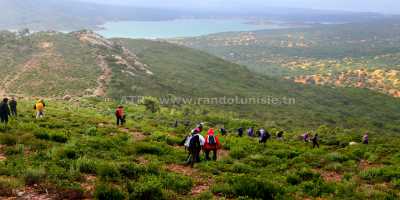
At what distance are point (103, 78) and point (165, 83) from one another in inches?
884

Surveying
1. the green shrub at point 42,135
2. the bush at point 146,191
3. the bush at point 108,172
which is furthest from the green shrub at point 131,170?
the green shrub at point 42,135

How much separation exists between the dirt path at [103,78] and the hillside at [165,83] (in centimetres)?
15

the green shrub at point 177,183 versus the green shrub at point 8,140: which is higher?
the green shrub at point 8,140

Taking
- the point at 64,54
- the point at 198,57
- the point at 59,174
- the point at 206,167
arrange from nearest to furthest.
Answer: the point at 59,174 < the point at 206,167 < the point at 64,54 < the point at 198,57

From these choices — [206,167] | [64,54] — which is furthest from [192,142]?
[64,54]

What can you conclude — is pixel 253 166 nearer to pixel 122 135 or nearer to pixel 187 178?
pixel 187 178

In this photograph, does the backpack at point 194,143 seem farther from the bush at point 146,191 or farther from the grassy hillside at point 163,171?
the bush at point 146,191

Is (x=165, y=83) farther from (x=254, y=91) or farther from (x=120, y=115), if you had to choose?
(x=120, y=115)

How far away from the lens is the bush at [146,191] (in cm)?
1136

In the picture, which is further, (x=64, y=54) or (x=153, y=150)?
(x=64, y=54)

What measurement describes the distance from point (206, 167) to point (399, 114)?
106 metres

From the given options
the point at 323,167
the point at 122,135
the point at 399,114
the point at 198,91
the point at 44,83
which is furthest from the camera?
the point at 399,114

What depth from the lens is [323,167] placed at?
1928cm

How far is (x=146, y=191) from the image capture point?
1149 centimetres
